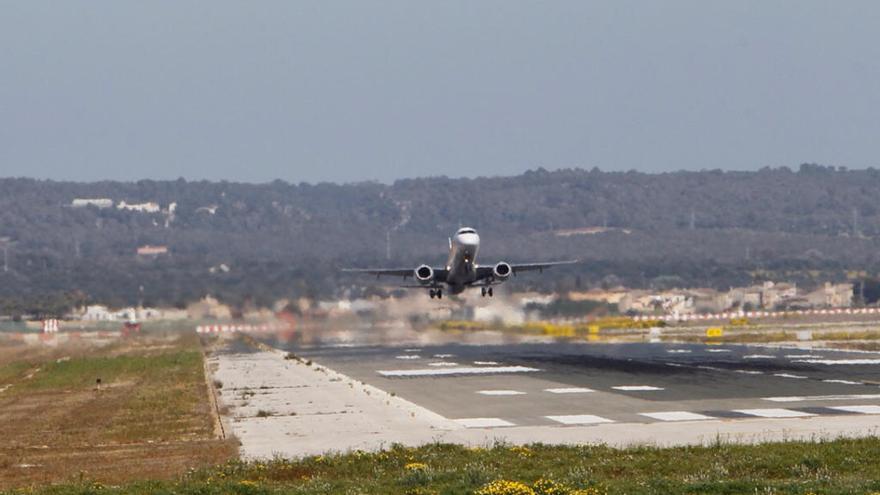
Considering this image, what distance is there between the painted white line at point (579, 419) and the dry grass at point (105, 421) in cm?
893

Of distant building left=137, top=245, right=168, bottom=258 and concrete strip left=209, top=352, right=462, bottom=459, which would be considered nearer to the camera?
concrete strip left=209, top=352, right=462, bottom=459

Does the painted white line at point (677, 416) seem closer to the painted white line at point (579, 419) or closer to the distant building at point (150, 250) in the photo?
the painted white line at point (579, 419)

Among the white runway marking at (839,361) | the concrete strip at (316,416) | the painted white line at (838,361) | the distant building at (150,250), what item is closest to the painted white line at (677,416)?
the concrete strip at (316,416)

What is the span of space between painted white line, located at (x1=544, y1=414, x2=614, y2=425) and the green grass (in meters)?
7.06

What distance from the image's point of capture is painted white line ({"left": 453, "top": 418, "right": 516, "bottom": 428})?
1423 inches

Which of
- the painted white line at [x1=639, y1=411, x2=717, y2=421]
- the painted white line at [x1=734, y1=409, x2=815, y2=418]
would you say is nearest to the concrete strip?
the painted white line at [x1=639, y1=411, x2=717, y2=421]

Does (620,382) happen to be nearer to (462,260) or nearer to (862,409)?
(862,409)

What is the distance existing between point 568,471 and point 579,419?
40.1ft

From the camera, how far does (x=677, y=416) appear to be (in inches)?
1470

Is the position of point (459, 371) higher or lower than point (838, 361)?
lower

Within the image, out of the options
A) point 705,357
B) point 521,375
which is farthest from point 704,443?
point 705,357

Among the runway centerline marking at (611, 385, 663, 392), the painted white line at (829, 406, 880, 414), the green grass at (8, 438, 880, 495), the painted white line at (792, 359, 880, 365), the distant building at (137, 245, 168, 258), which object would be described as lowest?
the painted white line at (792, 359, 880, 365)

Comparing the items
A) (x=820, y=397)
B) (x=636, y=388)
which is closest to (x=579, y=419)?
(x=820, y=397)

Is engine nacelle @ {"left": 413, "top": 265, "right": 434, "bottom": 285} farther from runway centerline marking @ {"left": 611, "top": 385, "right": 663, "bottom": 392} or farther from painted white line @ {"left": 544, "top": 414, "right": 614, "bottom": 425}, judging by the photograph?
painted white line @ {"left": 544, "top": 414, "right": 614, "bottom": 425}
